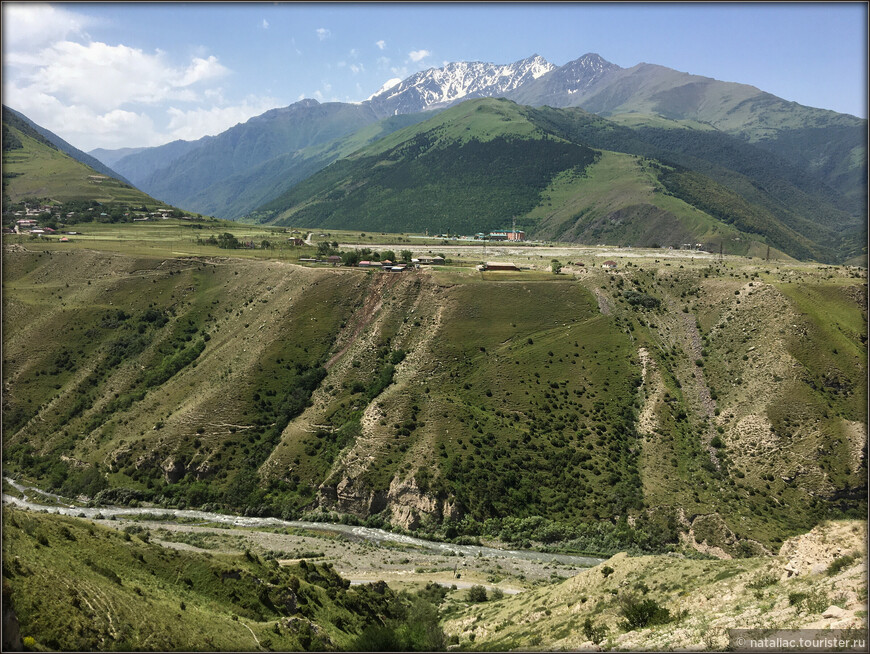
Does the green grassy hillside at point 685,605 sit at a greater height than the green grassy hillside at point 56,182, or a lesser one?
lesser

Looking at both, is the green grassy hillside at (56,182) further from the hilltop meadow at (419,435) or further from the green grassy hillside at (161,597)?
the green grassy hillside at (161,597)

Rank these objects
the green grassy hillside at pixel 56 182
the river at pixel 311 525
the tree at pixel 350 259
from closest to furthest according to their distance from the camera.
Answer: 1. the river at pixel 311 525
2. the tree at pixel 350 259
3. the green grassy hillside at pixel 56 182

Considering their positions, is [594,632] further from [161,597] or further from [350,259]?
[350,259]

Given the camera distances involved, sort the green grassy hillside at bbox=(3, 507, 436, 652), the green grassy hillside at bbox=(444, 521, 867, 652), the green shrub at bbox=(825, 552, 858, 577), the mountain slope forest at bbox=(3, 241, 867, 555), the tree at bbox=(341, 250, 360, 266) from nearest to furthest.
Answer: the green grassy hillside at bbox=(444, 521, 867, 652), the green grassy hillside at bbox=(3, 507, 436, 652), the green shrub at bbox=(825, 552, 858, 577), the mountain slope forest at bbox=(3, 241, 867, 555), the tree at bbox=(341, 250, 360, 266)

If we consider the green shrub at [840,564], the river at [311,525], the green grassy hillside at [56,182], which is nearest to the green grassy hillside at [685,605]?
the green shrub at [840,564]

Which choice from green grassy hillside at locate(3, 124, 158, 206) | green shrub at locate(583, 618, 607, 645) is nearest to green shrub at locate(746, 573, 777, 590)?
green shrub at locate(583, 618, 607, 645)

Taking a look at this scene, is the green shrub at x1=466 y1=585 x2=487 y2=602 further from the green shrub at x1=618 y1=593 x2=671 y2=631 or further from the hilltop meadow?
the green shrub at x1=618 y1=593 x2=671 y2=631

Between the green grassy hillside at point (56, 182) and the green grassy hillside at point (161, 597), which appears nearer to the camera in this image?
the green grassy hillside at point (161, 597)

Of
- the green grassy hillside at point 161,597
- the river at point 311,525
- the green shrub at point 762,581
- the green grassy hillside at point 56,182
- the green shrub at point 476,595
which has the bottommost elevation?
the river at point 311,525
